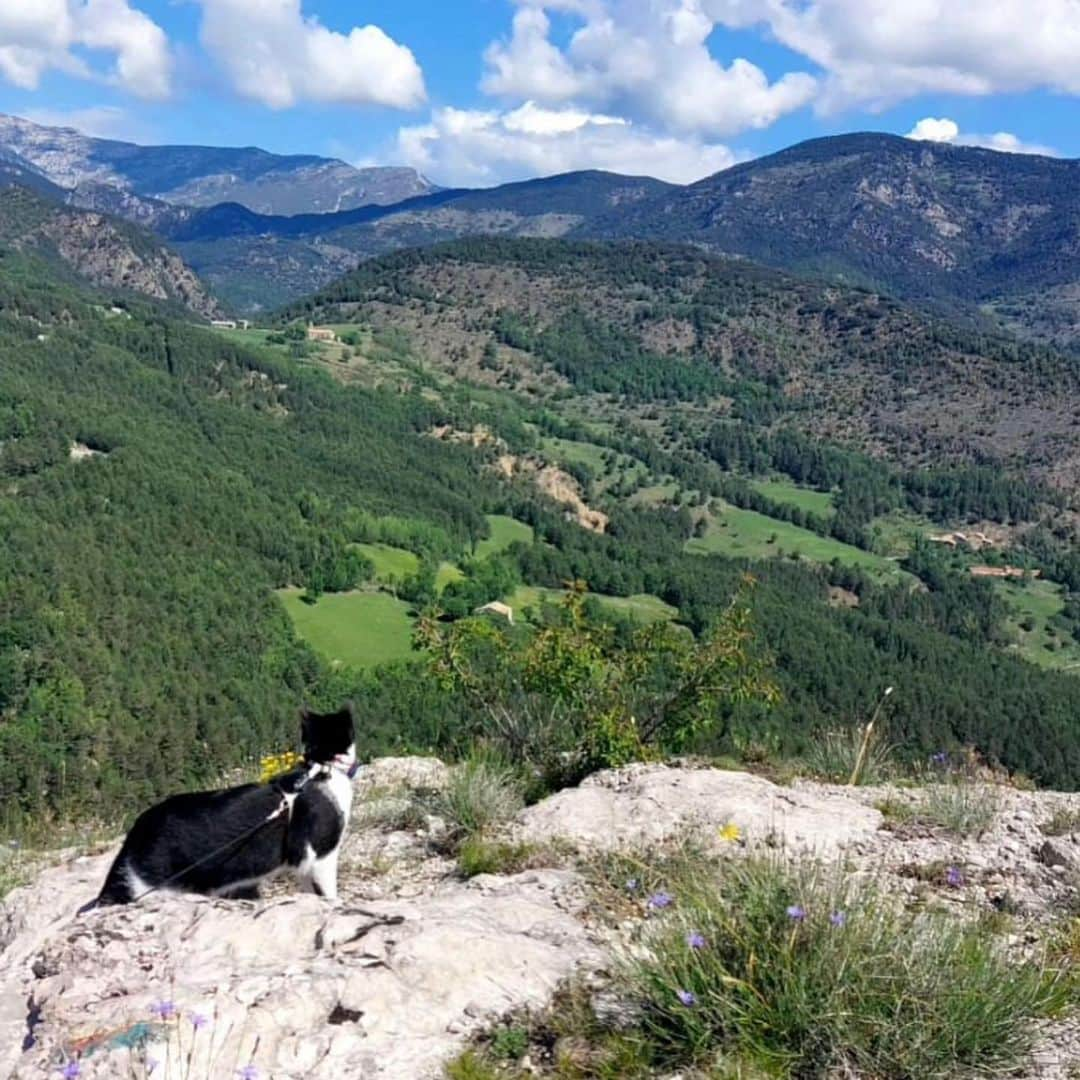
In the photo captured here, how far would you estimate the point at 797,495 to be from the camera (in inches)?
6654

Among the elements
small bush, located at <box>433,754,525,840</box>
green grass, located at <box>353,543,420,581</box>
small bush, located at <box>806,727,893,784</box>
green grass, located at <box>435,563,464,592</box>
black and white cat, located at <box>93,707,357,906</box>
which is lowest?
green grass, located at <box>435,563,464,592</box>

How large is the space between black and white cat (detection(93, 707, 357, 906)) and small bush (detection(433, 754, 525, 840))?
159cm

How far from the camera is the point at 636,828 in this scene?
6.99 m

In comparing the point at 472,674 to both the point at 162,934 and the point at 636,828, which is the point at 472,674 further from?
the point at 162,934

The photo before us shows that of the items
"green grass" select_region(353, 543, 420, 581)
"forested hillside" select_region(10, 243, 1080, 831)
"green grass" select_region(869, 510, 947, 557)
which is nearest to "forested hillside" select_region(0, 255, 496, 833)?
"forested hillside" select_region(10, 243, 1080, 831)

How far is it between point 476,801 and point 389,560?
9488cm

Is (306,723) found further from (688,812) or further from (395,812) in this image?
(688,812)

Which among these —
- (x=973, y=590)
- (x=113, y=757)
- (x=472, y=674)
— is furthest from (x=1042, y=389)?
(x=472, y=674)

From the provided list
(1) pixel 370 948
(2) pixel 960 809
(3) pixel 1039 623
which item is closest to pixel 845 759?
(2) pixel 960 809

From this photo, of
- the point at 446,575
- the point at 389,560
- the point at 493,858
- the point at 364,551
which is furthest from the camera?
the point at 389,560

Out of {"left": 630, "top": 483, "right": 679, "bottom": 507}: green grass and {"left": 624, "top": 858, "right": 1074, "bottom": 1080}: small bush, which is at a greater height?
{"left": 624, "top": 858, "right": 1074, "bottom": 1080}: small bush

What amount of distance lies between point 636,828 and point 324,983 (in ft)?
11.1

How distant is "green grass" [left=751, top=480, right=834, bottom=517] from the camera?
159 meters

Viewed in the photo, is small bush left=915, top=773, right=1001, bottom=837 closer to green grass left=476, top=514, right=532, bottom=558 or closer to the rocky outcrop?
the rocky outcrop
